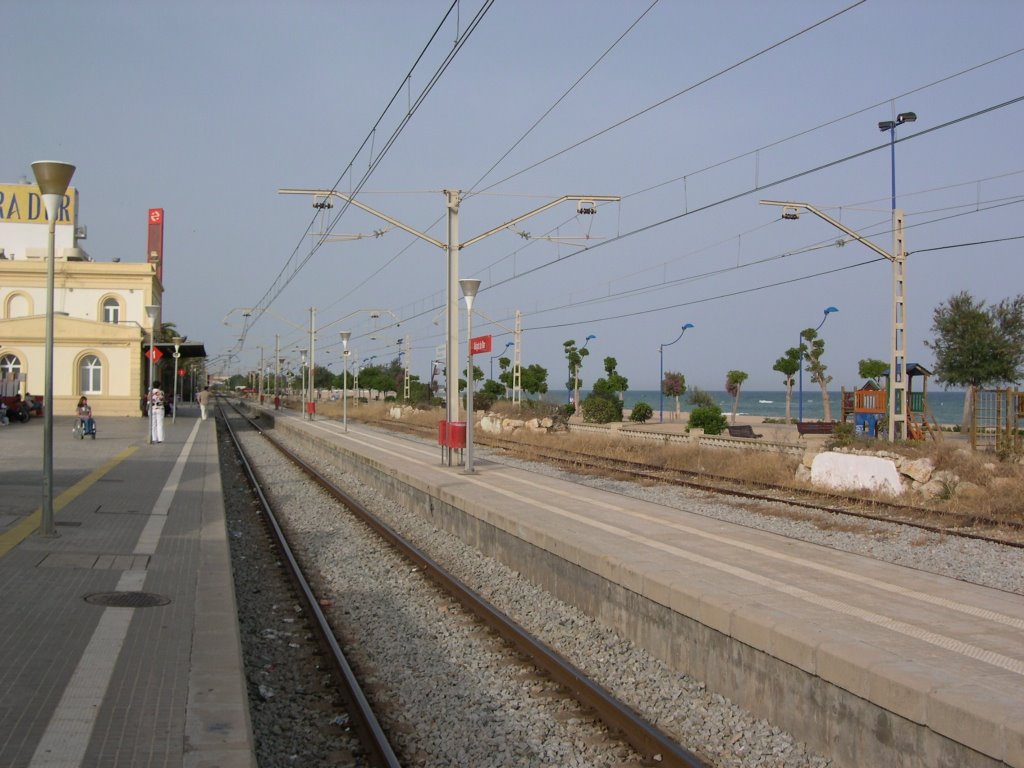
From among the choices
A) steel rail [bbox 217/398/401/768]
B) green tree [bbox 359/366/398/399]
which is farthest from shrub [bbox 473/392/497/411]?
green tree [bbox 359/366/398/399]

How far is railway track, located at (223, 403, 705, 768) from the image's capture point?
5703 millimetres

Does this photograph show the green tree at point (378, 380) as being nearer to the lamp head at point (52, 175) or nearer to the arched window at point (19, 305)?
the arched window at point (19, 305)

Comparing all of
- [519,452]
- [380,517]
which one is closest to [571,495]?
[380,517]

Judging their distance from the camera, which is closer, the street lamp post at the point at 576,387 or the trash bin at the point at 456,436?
the trash bin at the point at 456,436

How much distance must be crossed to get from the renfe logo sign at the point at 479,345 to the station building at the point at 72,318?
29.7 meters

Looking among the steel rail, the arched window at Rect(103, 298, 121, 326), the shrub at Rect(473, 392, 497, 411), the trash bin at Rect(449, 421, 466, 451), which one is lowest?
the steel rail

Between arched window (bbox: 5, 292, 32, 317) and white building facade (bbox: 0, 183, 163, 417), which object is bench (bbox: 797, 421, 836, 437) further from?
arched window (bbox: 5, 292, 32, 317)

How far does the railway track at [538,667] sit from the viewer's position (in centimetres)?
570

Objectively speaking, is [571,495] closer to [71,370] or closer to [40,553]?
[40,553]

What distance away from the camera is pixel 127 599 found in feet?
27.2

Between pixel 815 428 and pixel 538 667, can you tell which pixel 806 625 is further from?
pixel 815 428

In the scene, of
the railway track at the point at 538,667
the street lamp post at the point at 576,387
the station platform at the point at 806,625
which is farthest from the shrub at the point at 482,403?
the railway track at the point at 538,667

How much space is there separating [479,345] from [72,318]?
37.9 meters

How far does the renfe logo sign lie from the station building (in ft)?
97.5
